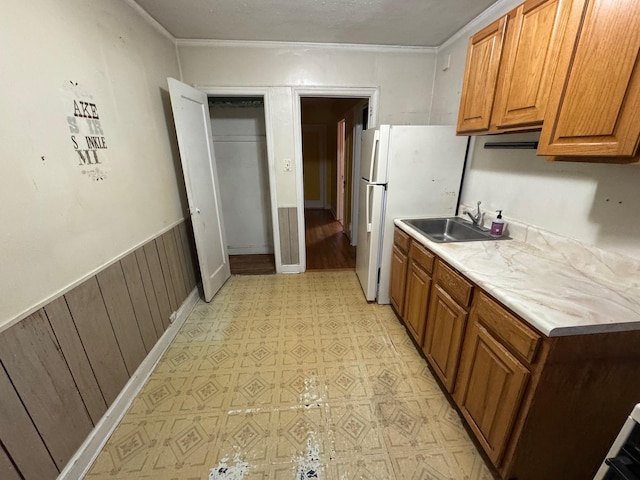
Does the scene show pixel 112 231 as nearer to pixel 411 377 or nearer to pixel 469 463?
pixel 411 377

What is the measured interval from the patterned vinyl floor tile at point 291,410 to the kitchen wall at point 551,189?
1210 millimetres

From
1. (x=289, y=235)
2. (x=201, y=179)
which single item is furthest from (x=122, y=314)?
(x=289, y=235)

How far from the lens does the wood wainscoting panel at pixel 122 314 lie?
4.85 ft

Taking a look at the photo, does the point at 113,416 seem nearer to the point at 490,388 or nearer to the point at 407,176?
the point at 490,388

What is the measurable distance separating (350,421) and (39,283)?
1627mm

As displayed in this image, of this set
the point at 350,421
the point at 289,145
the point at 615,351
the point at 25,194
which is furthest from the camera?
the point at 289,145

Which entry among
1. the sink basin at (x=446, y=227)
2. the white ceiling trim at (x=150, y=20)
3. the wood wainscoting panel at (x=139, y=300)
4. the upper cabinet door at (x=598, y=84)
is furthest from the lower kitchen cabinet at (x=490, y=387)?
the white ceiling trim at (x=150, y=20)

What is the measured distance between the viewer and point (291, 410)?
155cm

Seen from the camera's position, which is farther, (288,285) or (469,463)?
(288,285)

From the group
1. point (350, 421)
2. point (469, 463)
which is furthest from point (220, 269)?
point (469, 463)

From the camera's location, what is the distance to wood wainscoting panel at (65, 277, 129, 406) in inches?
50.6

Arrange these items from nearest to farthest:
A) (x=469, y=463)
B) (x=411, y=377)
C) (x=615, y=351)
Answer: (x=615, y=351)
(x=469, y=463)
(x=411, y=377)

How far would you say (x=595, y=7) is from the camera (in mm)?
966

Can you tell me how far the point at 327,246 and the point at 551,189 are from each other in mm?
2964
